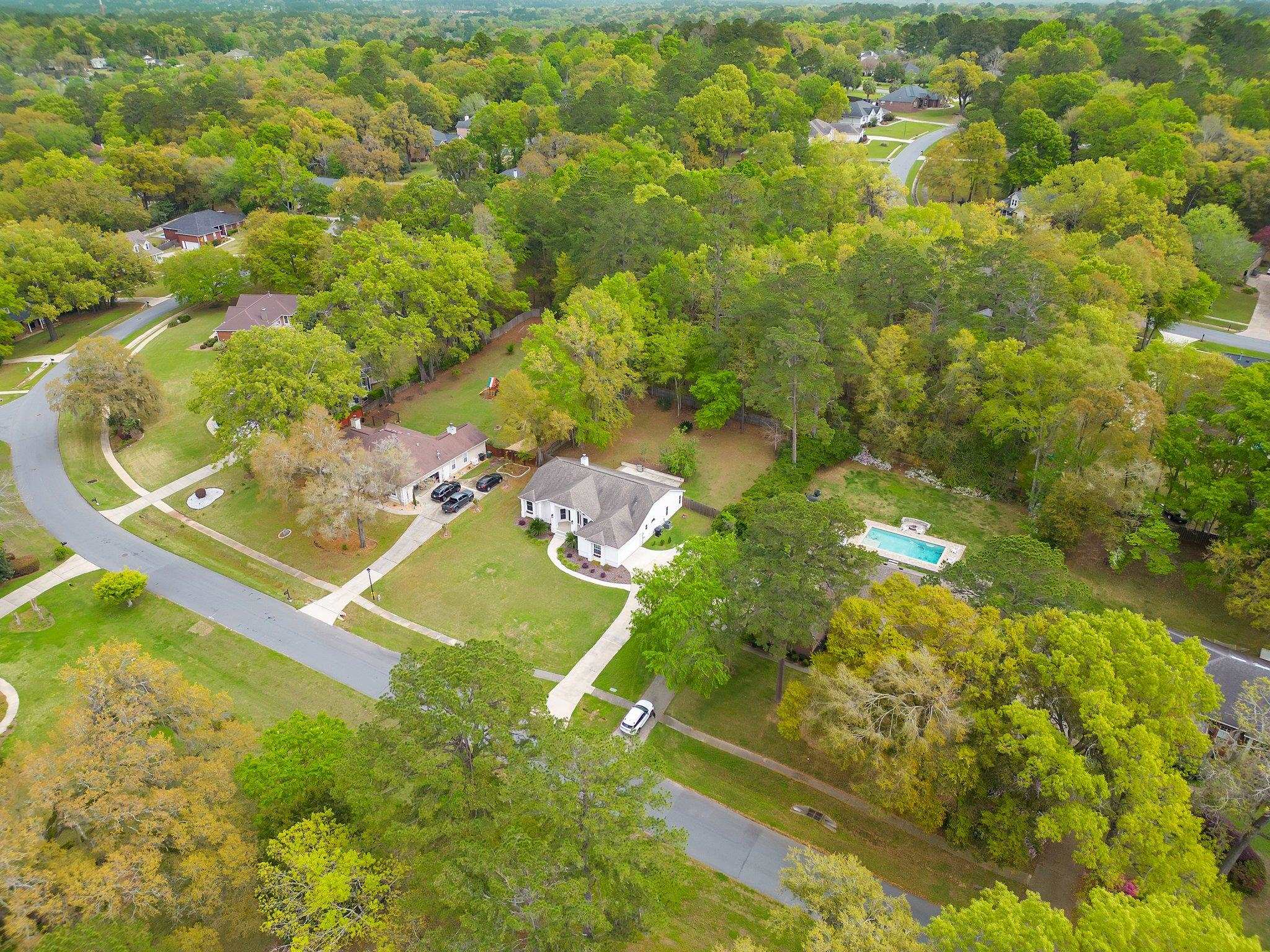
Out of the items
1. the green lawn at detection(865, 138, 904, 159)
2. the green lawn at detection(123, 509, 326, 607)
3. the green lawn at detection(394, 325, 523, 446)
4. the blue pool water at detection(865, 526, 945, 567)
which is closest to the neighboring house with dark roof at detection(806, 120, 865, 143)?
the green lawn at detection(865, 138, 904, 159)

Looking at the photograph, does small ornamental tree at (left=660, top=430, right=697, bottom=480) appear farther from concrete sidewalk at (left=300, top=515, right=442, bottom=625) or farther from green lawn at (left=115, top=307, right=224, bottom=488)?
green lawn at (left=115, top=307, right=224, bottom=488)

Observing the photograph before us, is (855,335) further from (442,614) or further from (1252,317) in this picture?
(1252,317)

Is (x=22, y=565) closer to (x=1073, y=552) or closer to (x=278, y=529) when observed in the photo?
(x=278, y=529)

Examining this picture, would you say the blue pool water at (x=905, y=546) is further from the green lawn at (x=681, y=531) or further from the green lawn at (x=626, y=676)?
the green lawn at (x=626, y=676)

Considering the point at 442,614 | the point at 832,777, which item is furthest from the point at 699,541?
the point at 442,614

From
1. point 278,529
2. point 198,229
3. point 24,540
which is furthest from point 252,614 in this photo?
point 198,229

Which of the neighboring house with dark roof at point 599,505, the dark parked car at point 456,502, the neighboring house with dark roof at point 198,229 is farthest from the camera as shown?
the neighboring house with dark roof at point 198,229

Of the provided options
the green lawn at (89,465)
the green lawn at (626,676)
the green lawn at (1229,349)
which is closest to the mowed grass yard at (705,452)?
the green lawn at (626,676)
